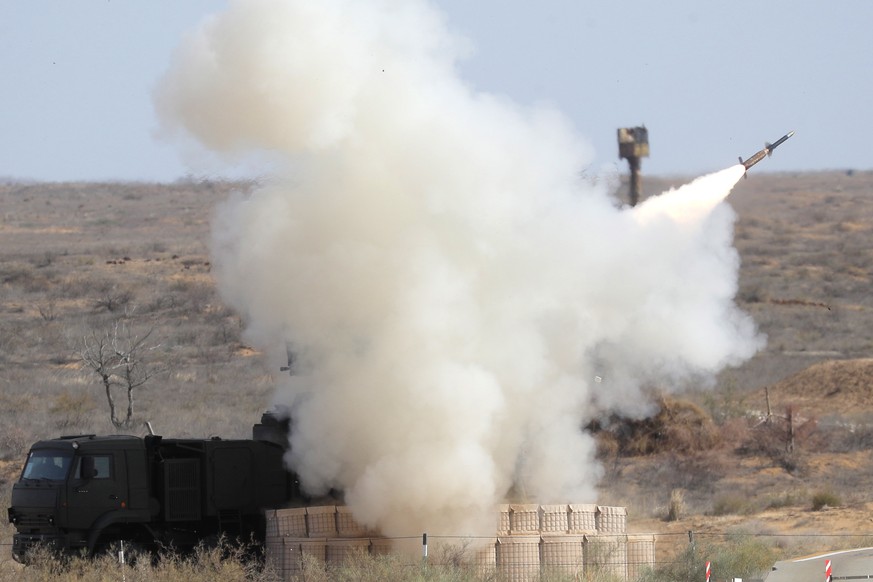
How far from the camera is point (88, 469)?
1958 cm

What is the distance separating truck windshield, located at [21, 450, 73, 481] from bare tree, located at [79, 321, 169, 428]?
38.6ft

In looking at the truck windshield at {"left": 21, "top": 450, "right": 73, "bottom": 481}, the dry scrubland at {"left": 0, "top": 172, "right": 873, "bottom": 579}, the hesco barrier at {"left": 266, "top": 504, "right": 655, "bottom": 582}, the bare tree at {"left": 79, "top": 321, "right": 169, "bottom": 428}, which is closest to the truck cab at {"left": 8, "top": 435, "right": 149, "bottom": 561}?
the truck windshield at {"left": 21, "top": 450, "right": 73, "bottom": 481}

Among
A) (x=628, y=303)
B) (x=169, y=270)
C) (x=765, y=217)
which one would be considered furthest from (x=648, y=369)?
(x=765, y=217)

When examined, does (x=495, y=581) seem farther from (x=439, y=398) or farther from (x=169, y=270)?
(x=169, y=270)

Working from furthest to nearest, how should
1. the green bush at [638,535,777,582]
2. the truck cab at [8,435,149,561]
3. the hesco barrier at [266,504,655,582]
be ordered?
the truck cab at [8,435,149,561]
the green bush at [638,535,777,582]
the hesco barrier at [266,504,655,582]

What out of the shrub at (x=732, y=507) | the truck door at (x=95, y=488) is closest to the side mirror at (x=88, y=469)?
the truck door at (x=95, y=488)

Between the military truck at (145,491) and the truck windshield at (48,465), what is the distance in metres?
0.01

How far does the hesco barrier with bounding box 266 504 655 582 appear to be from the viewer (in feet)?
58.6

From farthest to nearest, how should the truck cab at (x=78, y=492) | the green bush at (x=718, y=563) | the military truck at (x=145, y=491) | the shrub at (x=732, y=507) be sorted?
1. the shrub at (x=732, y=507)
2. the military truck at (x=145, y=491)
3. the truck cab at (x=78, y=492)
4. the green bush at (x=718, y=563)

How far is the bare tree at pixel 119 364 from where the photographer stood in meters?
33.1

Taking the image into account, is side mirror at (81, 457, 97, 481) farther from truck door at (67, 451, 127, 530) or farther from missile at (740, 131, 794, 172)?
missile at (740, 131, 794, 172)

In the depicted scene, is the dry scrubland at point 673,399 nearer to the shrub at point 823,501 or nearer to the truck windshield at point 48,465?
the shrub at point 823,501

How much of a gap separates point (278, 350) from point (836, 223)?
6535cm

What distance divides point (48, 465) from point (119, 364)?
15.3 m
